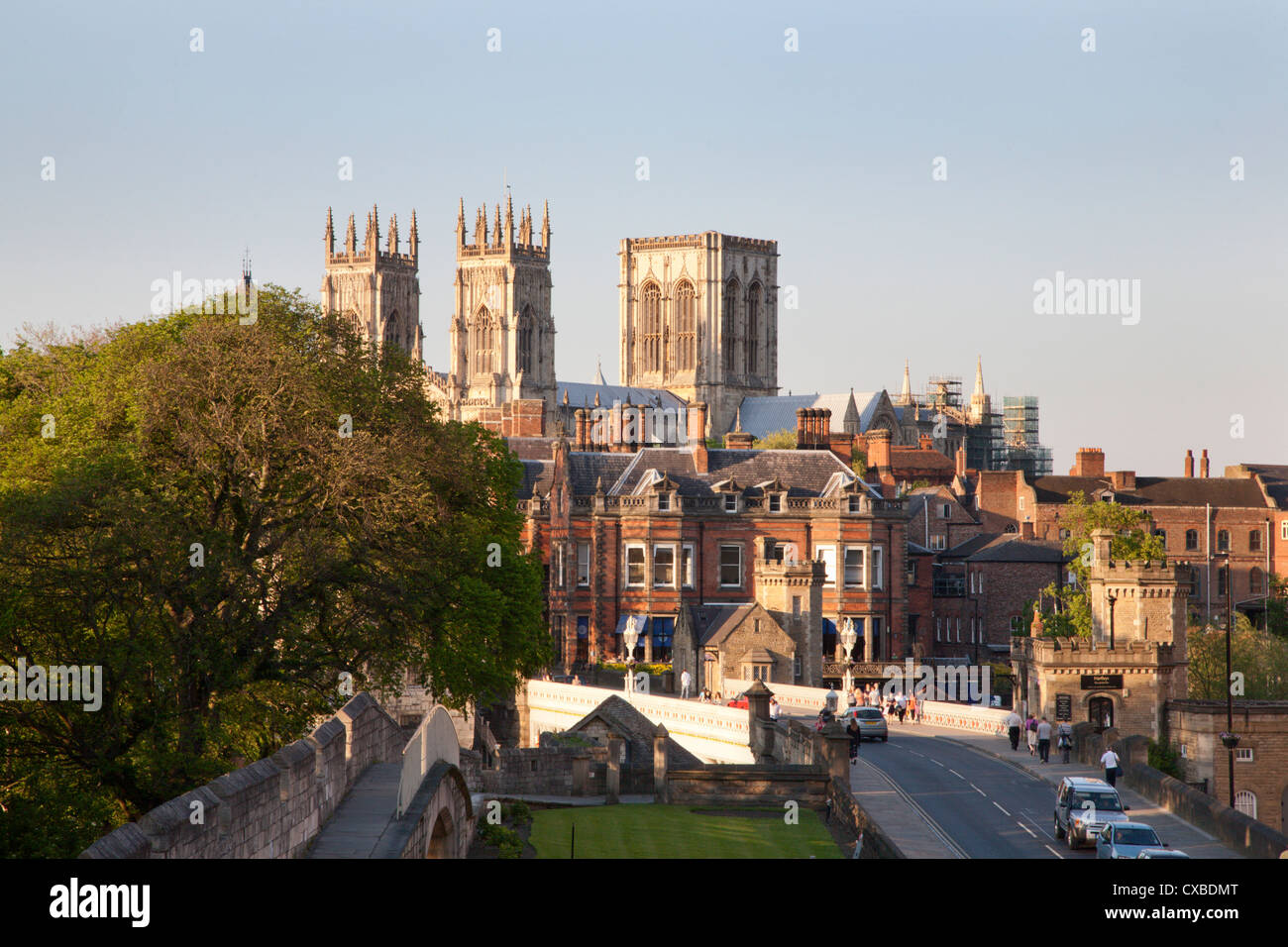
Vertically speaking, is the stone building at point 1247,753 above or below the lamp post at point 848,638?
below

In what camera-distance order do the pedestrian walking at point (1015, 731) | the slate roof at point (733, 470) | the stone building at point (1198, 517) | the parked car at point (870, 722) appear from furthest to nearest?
the stone building at point (1198, 517)
the slate roof at point (733, 470)
the parked car at point (870, 722)
the pedestrian walking at point (1015, 731)

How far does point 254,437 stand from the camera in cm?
3741

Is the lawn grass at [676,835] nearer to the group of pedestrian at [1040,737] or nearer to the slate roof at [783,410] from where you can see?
the group of pedestrian at [1040,737]

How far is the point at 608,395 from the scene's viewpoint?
193375mm

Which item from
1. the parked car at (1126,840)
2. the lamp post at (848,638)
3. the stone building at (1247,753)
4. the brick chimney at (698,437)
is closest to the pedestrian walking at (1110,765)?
the parked car at (1126,840)

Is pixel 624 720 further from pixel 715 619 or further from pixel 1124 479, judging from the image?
pixel 1124 479

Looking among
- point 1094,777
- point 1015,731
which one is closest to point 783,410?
point 1015,731

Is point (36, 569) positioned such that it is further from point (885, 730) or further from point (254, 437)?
point (885, 730)

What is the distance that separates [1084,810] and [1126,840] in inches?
141

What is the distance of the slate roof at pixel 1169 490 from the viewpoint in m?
115

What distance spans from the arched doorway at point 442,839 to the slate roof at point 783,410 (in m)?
160

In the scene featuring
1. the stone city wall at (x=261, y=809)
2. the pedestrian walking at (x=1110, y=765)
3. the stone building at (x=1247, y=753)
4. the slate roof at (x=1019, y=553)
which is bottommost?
the stone building at (x=1247, y=753)

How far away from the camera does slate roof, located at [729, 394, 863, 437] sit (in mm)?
190500
